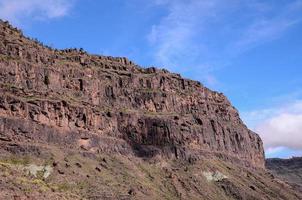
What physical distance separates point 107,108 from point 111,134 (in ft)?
26.6

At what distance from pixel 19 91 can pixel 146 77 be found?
49672 mm

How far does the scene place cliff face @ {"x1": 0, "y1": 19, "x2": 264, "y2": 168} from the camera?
120 meters

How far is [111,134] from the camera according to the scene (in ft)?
449

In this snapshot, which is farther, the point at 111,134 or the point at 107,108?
the point at 107,108

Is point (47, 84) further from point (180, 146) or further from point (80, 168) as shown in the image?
point (180, 146)

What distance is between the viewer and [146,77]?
16412 cm

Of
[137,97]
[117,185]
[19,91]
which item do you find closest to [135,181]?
[117,185]

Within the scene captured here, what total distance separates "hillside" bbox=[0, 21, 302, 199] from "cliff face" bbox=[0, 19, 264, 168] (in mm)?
262

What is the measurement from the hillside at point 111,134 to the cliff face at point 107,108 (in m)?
0.26

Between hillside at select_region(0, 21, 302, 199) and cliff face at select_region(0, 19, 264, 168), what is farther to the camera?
cliff face at select_region(0, 19, 264, 168)

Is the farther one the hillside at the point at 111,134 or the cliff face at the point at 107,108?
the cliff face at the point at 107,108

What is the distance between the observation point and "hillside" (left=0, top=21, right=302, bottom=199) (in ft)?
→ 356

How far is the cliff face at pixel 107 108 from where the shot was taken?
120 metres

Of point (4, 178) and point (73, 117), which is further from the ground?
point (73, 117)
